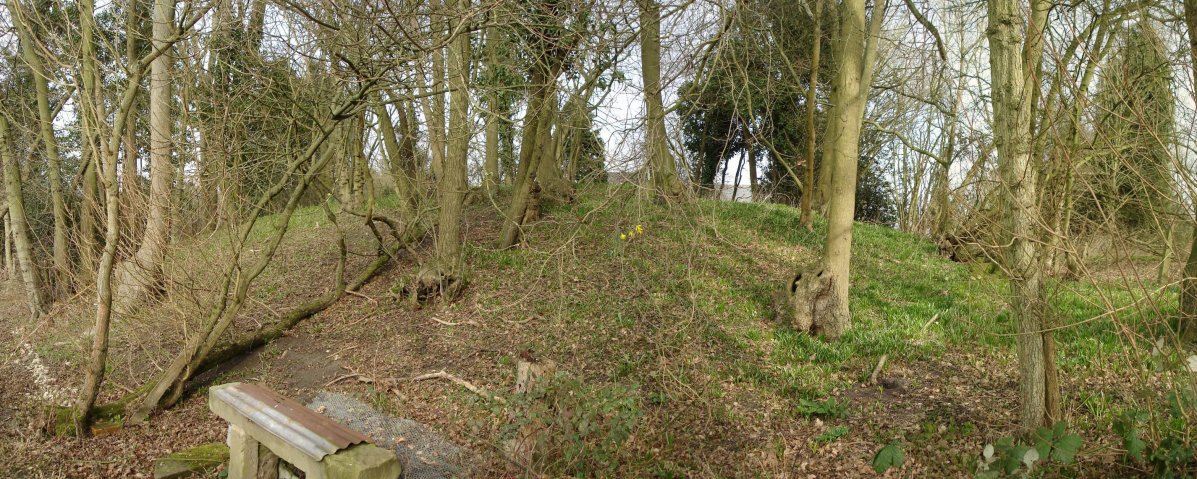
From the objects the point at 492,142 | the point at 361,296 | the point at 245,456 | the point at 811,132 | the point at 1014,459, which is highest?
the point at 811,132

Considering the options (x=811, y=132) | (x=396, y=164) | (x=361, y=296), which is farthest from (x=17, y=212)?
(x=811, y=132)

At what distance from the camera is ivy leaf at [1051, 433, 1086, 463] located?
3.70 metres

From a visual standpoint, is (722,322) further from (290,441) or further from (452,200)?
(290,441)

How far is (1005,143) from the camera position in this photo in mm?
4453

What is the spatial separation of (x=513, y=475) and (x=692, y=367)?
2.70 metres

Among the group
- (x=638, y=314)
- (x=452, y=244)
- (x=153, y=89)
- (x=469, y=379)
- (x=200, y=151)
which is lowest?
(x=469, y=379)

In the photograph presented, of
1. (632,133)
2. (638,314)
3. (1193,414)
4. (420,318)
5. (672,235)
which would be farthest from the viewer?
(672,235)

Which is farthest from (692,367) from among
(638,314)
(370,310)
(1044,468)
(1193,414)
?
(370,310)

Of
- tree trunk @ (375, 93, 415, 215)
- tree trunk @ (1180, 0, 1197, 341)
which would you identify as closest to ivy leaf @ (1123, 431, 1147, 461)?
tree trunk @ (1180, 0, 1197, 341)

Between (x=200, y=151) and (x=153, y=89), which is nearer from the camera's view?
(x=200, y=151)

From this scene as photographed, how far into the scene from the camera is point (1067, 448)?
12.3 feet

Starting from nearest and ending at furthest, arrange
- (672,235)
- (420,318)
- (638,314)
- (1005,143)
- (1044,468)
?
(1044,468) → (1005,143) → (638,314) → (420,318) → (672,235)

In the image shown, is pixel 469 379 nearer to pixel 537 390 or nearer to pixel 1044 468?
pixel 537 390

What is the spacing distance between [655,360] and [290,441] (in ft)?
12.3
